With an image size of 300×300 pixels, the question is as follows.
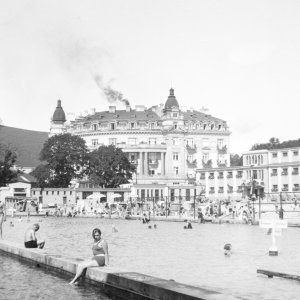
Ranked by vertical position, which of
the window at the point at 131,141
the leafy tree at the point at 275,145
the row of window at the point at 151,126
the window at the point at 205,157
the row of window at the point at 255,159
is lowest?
the row of window at the point at 255,159

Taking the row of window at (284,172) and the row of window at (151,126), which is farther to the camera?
the row of window at (151,126)

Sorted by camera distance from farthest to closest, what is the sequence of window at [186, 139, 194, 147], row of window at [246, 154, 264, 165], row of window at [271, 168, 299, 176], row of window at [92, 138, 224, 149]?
window at [186, 139, 194, 147]
row of window at [92, 138, 224, 149]
row of window at [246, 154, 264, 165]
row of window at [271, 168, 299, 176]

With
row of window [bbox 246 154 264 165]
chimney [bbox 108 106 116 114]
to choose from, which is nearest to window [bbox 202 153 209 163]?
row of window [bbox 246 154 264 165]

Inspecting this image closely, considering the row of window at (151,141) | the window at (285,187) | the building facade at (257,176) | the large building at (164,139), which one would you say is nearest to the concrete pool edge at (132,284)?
the building facade at (257,176)

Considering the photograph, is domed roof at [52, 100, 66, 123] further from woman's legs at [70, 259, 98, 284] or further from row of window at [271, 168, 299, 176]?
woman's legs at [70, 259, 98, 284]

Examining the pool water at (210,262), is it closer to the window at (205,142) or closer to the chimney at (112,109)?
the window at (205,142)

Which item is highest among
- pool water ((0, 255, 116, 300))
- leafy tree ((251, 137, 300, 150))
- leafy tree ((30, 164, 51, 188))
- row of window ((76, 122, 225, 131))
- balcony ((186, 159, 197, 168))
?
row of window ((76, 122, 225, 131))

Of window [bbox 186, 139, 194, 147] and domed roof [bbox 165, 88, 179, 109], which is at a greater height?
domed roof [bbox 165, 88, 179, 109]
